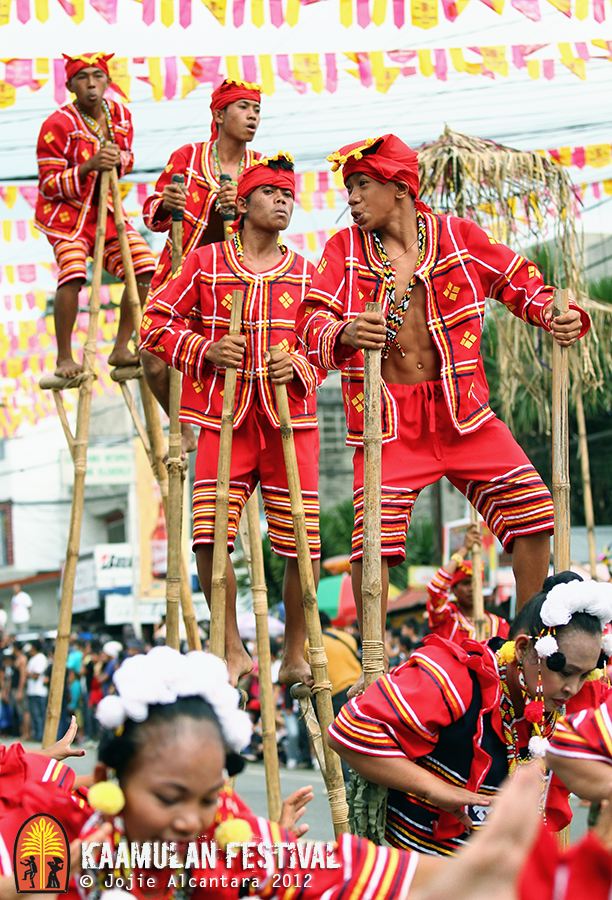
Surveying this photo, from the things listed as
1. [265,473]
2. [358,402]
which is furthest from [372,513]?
[265,473]

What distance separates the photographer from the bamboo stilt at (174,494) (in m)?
5.01

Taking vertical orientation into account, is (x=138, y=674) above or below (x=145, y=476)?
below

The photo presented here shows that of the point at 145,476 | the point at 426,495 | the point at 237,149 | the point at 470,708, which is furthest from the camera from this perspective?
the point at 426,495

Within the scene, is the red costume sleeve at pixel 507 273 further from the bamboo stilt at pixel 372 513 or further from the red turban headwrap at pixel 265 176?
the red turban headwrap at pixel 265 176

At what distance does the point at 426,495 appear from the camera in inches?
1049

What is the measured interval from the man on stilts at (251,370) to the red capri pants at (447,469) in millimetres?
706

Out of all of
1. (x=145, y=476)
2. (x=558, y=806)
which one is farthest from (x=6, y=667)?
(x=558, y=806)

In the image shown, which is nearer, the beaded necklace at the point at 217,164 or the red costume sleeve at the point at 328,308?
the red costume sleeve at the point at 328,308

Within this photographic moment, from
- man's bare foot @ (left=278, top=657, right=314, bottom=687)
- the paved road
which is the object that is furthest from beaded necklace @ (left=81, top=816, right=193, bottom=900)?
the paved road

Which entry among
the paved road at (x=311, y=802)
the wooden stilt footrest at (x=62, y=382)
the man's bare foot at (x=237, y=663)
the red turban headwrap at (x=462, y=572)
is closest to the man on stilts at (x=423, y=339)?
the man's bare foot at (x=237, y=663)

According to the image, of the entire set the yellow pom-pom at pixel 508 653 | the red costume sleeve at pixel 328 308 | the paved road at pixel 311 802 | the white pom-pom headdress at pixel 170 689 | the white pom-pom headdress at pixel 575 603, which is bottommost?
the paved road at pixel 311 802

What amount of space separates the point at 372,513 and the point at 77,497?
230cm

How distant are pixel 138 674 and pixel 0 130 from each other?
7.03 metres

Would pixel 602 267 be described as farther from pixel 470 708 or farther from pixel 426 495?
pixel 470 708
